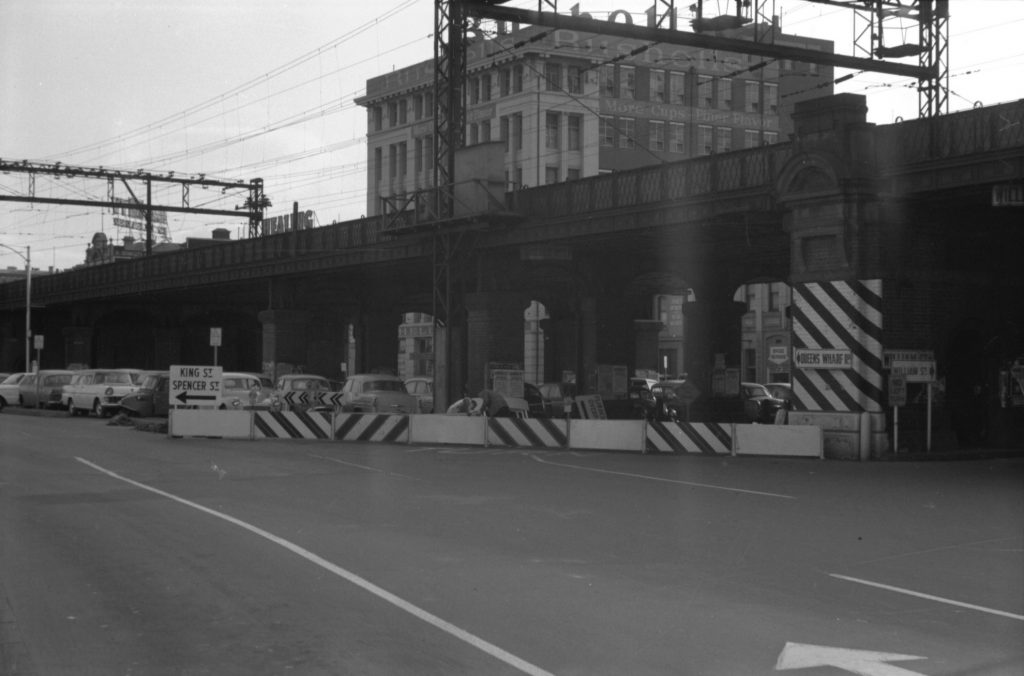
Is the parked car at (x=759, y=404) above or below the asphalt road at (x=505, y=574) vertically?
above

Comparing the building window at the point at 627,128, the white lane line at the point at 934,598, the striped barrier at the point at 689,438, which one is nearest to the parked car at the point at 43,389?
the striped barrier at the point at 689,438

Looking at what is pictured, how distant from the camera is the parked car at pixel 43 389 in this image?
178 ft

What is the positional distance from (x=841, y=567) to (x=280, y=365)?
148 ft

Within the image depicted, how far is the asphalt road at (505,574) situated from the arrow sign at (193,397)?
40.7 ft

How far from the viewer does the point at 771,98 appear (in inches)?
3701

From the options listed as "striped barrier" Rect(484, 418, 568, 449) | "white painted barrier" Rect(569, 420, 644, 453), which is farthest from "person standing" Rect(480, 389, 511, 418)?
"white painted barrier" Rect(569, 420, 644, 453)

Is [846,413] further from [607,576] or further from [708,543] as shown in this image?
[607,576]

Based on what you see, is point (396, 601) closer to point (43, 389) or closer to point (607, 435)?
point (607, 435)

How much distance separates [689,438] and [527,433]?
13.5ft

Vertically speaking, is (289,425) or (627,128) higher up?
(627,128)

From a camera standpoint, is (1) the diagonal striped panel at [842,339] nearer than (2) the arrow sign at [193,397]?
Yes

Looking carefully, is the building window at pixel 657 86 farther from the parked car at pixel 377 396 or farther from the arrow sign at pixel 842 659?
the arrow sign at pixel 842 659

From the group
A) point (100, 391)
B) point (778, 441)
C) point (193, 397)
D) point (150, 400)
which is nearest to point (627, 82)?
point (100, 391)

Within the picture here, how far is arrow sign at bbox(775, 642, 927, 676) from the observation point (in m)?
7.69
